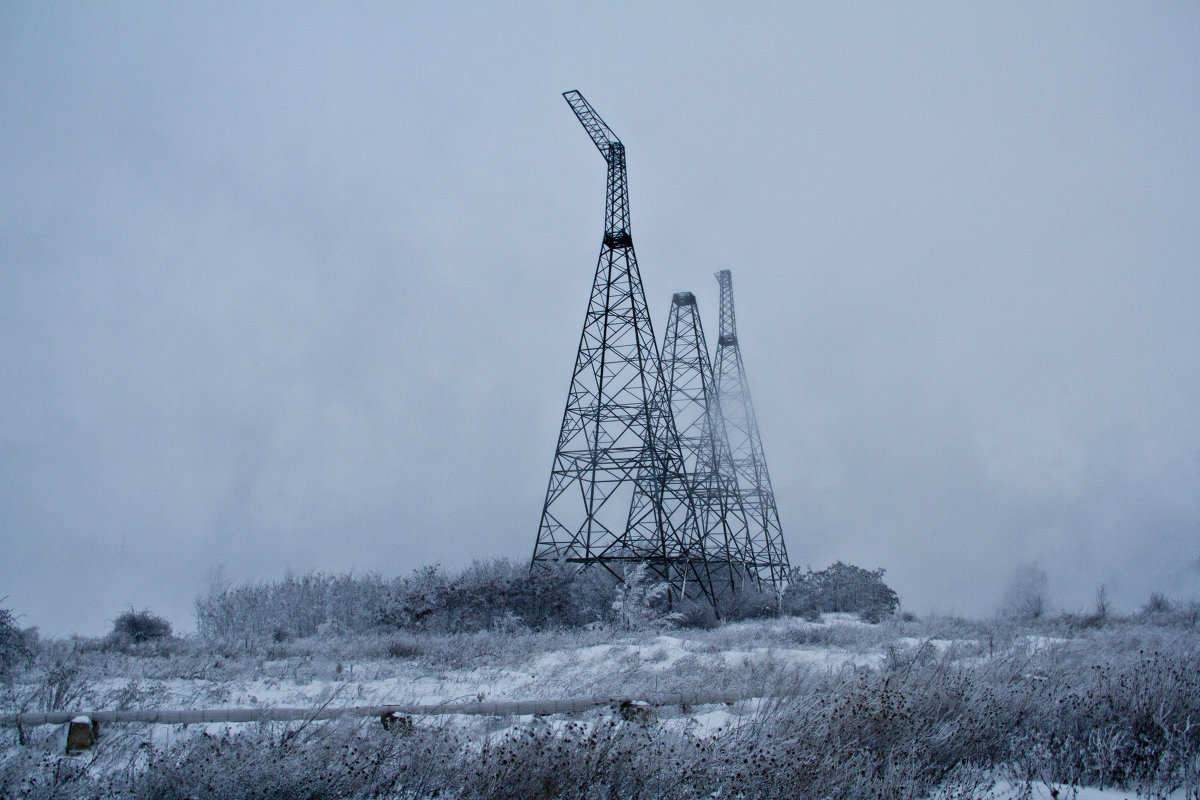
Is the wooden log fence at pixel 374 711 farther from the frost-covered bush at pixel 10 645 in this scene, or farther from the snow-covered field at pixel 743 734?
the frost-covered bush at pixel 10 645

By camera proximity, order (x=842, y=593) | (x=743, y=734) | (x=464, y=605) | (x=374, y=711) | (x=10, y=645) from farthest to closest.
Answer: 1. (x=842, y=593)
2. (x=464, y=605)
3. (x=10, y=645)
4. (x=374, y=711)
5. (x=743, y=734)

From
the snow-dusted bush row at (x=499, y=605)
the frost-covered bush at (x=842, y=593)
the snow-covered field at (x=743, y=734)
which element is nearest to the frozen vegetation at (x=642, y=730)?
the snow-covered field at (x=743, y=734)

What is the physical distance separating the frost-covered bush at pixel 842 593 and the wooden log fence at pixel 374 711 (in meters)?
16.1

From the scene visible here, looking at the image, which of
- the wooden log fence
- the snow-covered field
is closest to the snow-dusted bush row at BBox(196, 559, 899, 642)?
the snow-covered field

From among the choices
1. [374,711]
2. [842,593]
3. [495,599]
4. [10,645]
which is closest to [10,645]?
[10,645]

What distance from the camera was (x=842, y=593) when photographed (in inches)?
982

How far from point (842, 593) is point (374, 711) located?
21.9 m

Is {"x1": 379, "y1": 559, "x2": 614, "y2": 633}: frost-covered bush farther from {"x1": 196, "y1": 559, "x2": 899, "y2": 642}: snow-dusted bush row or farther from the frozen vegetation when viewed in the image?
the frozen vegetation

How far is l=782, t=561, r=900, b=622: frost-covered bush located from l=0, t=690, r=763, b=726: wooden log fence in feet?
52.7

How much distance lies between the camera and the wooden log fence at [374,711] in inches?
248

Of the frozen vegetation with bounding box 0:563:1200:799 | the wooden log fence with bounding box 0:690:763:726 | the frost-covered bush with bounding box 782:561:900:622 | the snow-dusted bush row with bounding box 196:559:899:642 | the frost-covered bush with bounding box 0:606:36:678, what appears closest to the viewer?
the frozen vegetation with bounding box 0:563:1200:799

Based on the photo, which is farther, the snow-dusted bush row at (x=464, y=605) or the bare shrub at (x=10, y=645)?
the snow-dusted bush row at (x=464, y=605)

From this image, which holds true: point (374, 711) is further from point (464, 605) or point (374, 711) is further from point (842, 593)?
point (842, 593)

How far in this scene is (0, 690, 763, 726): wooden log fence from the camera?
631cm
